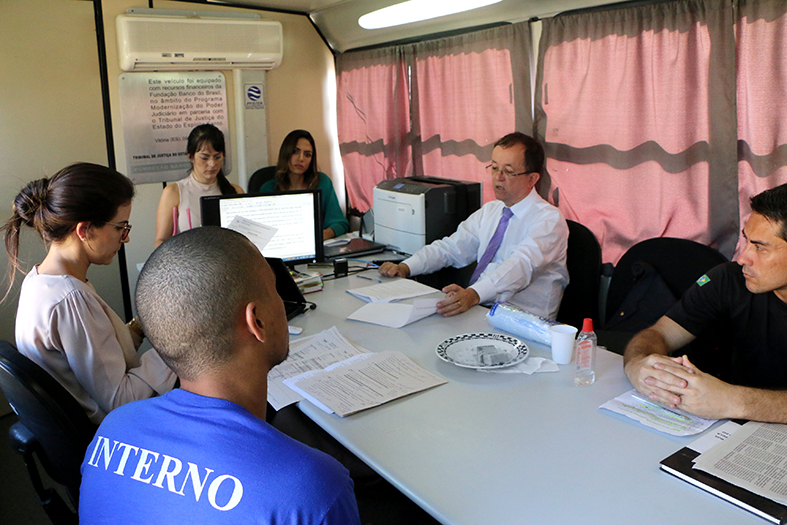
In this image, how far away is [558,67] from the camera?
286 centimetres

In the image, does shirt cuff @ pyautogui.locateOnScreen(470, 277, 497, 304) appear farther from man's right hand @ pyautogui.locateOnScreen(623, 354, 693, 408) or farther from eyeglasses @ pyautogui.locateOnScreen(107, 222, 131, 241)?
eyeglasses @ pyautogui.locateOnScreen(107, 222, 131, 241)

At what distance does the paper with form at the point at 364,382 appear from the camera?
1.44 metres

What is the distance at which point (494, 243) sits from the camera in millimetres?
2717

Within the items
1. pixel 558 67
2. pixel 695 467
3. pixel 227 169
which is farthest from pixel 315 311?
pixel 227 169

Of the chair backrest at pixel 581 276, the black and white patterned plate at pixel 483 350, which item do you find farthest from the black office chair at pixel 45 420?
the chair backrest at pixel 581 276

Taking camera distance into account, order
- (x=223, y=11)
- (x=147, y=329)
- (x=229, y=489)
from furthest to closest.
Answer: (x=223, y=11) → (x=147, y=329) → (x=229, y=489)

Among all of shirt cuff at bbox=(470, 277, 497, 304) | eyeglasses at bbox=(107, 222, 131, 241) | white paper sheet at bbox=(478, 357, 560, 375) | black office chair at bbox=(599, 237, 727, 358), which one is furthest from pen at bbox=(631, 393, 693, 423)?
eyeglasses at bbox=(107, 222, 131, 241)

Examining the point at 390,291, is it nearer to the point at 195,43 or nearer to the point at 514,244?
the point at 514,244

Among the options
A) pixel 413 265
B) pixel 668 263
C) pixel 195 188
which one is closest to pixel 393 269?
pixel 413 265

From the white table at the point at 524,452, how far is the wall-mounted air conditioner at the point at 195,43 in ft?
9.21

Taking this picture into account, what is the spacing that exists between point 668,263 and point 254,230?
1669 millimetres

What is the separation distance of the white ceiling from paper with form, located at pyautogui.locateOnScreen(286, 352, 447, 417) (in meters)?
1.97

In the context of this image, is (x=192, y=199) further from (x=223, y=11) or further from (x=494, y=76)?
(x=494, y=76)

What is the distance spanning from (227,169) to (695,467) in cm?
367
